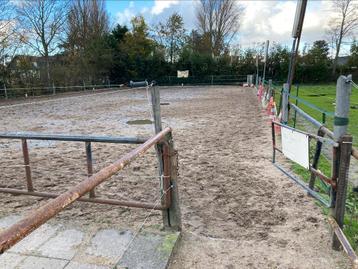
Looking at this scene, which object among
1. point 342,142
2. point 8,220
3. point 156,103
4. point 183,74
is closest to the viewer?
point 342,142

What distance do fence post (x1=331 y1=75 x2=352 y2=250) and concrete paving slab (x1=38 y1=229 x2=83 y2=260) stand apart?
2079 mm

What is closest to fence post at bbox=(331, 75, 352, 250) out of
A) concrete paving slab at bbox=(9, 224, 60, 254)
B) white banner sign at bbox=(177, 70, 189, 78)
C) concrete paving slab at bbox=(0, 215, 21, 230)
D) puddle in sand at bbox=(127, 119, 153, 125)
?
concrete paving slab at bbox=(9, 224, 60, 254)

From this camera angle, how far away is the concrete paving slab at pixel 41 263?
2.25m

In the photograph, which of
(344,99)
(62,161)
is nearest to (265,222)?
(344,99)

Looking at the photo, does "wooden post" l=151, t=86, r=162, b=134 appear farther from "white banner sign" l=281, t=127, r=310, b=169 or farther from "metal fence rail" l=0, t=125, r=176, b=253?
"white banner sign" l=281, t=127, r=310, b=169

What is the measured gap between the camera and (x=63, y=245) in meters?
2.54

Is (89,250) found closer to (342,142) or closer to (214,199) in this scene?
(214,199)

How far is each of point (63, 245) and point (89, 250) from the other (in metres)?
0.25

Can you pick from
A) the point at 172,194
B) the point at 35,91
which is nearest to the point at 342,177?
the point at 172,194

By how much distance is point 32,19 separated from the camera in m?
23.0

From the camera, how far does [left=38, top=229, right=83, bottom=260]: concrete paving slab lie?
7.91ft

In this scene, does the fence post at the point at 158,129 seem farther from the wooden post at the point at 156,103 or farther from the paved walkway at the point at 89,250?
the paved walkway at the point at 89,250

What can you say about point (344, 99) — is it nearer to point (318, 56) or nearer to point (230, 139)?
point (230, 139)

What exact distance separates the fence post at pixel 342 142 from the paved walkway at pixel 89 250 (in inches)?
51.7
